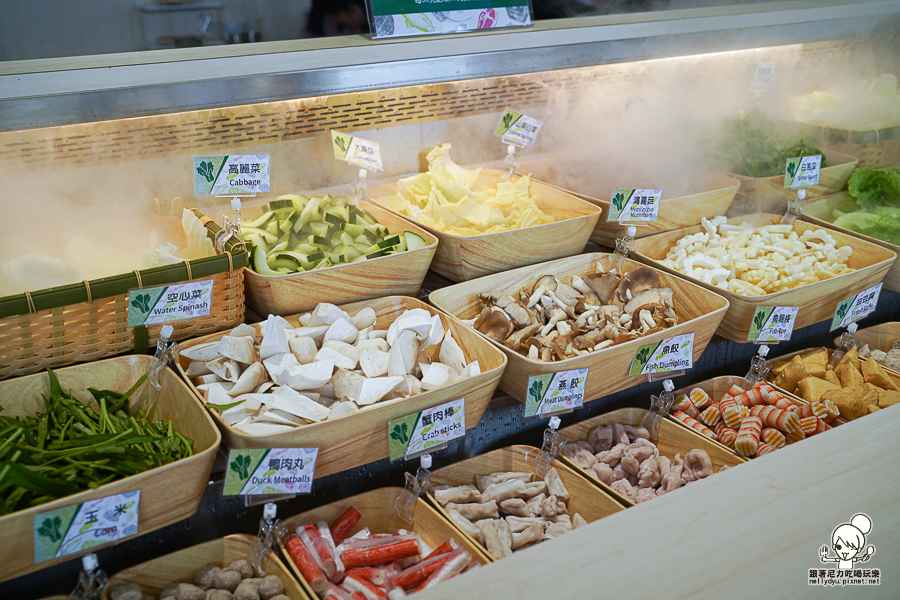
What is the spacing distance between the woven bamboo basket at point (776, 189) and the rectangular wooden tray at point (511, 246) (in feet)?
2.82

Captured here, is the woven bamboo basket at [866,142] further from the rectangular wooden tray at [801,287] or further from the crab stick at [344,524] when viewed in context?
the crab stick at [344,524]

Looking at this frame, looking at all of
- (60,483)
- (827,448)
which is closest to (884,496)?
(827,448)

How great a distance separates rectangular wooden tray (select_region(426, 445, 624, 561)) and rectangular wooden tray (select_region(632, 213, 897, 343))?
0.73 metres

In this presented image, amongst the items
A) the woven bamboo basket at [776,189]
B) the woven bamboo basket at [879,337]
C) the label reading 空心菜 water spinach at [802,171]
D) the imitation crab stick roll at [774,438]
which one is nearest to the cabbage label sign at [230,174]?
the imitation crab stick roll at [774,438]

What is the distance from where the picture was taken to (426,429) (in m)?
1.69

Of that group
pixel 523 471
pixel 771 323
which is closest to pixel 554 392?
pixel 523 471

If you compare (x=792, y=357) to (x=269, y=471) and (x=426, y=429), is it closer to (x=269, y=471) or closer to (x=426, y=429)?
(x=426, y=429)

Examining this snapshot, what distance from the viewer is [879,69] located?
3.41 metres

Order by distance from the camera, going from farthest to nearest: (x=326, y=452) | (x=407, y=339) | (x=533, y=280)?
(x=533, y=280) → (x=407, y=339) → (x=326, y=452)

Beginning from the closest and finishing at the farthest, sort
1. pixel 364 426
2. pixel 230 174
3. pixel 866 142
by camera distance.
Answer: pixel 364 426, pixel 230 174, pixel 866 142

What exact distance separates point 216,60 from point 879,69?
124 inches

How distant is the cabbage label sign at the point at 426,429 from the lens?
64.7 inches

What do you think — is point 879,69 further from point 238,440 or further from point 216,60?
point 238,440

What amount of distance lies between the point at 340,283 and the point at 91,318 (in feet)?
2.06
